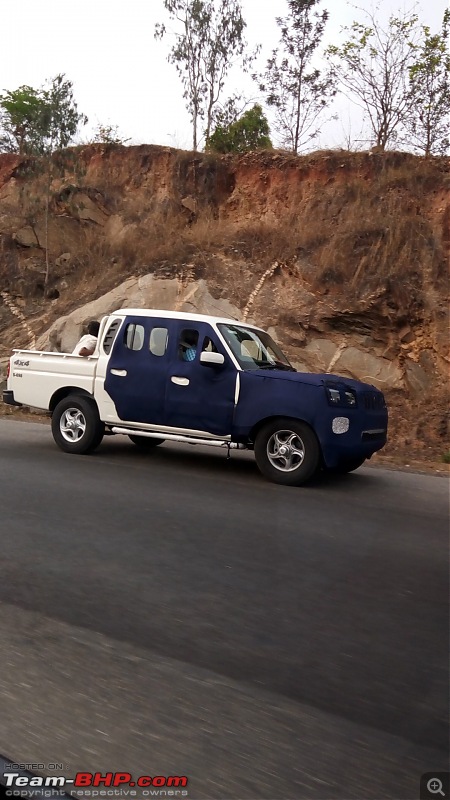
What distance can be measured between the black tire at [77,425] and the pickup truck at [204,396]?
0.04 ft

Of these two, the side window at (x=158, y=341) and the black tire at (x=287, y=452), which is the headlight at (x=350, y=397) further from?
the side window at (x=158, y=341)

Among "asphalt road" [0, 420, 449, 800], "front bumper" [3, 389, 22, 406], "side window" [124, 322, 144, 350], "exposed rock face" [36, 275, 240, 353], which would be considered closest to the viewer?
"asphalt road" [0, 420, 449, 800]

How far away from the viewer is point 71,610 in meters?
4.83

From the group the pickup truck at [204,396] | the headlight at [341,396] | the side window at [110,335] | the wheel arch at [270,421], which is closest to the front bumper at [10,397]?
the pickup truck at [204,396]

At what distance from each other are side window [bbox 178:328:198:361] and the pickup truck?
0.02 m

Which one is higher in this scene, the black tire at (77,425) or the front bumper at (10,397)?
the front bumper at (10,397)

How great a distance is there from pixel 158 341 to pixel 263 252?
12.2 m

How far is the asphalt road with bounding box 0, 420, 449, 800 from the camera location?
3.22 m

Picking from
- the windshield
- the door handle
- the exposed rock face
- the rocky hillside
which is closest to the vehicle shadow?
the door handle

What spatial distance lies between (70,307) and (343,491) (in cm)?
1589

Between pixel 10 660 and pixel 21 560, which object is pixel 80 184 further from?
pixel 10 660

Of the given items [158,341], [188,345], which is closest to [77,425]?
[158,341]

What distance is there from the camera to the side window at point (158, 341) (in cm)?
1020

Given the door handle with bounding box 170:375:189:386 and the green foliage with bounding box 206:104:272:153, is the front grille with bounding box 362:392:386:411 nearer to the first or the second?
the door handle with bounding box 170:375:189:386
